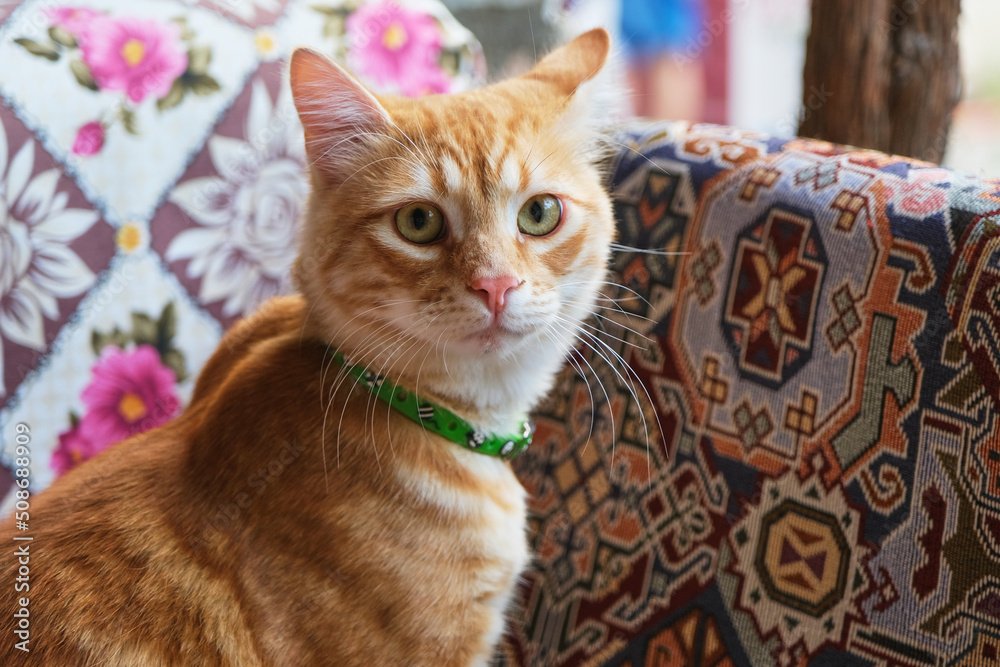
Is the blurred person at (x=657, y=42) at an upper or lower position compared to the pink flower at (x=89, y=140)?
lower

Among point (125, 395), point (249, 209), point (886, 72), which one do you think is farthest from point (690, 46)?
point (125, 395)

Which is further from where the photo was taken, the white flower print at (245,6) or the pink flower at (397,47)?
the pink flower at (397,47)

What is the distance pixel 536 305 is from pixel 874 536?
59 cm

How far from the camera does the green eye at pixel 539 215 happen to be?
114cm

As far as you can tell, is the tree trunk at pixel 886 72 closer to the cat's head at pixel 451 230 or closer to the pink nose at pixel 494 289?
the cat's head at pixel 451 230

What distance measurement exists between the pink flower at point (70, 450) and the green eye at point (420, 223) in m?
0.94

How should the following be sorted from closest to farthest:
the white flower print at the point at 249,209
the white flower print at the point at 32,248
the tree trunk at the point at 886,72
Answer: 1. the white flower print at the point at 32,248
2. the tree trunk at the point at 886,72
3. the white flower print at the point at 249,209

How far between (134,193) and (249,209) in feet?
0.78

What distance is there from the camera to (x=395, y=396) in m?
1.16

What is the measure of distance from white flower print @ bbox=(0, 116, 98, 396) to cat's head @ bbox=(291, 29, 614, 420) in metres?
0.64

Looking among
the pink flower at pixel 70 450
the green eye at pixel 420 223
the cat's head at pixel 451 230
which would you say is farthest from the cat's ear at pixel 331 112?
the pink flower at pixel 70 450

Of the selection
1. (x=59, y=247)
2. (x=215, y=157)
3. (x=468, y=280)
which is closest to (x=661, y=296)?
(x=468, y=280)

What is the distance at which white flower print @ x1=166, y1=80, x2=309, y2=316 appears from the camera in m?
1.70

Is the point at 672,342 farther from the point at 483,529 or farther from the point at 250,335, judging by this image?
the point at 250,335
